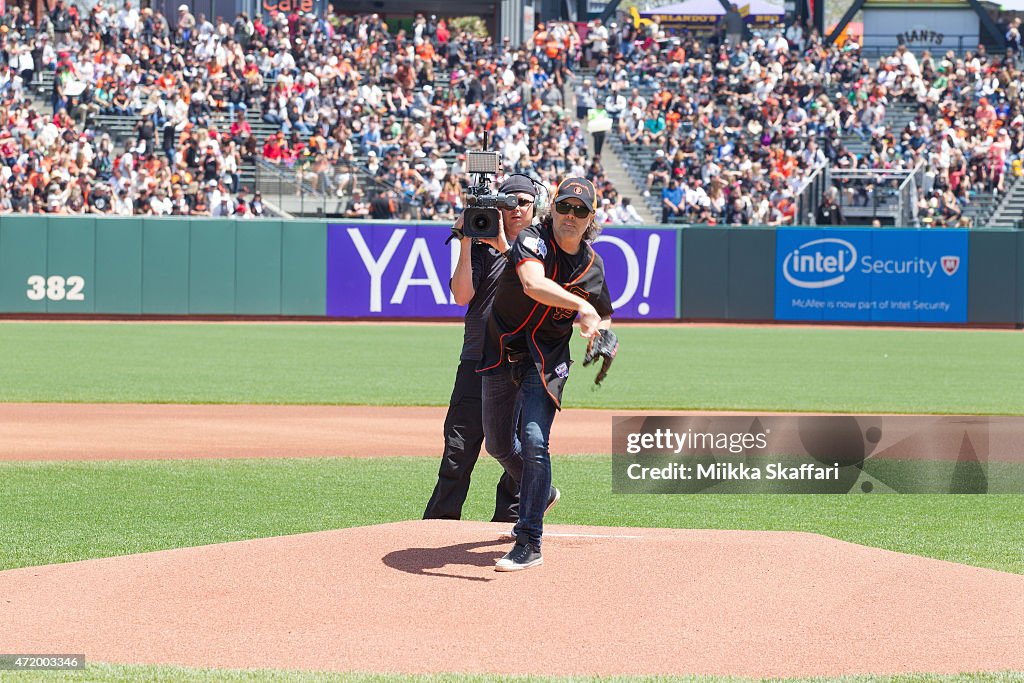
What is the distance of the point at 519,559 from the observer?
20.1 feet

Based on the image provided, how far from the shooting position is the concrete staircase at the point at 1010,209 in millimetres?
30422

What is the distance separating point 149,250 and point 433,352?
7.58m

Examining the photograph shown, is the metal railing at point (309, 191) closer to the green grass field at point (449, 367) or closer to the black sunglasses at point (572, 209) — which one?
the green grass field at point (449, 367)

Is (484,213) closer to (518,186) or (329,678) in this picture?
(518,186)

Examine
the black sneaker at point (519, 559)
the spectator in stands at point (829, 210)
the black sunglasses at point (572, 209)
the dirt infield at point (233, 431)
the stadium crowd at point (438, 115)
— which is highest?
the stadium crowd at point (438, 115)

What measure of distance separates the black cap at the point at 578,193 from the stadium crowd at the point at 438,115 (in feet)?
74.2

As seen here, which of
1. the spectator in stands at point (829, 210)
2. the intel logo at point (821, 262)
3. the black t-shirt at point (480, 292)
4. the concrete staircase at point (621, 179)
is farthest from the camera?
the concrete staircase at point (621, 179)

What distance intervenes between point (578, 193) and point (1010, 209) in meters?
27.2

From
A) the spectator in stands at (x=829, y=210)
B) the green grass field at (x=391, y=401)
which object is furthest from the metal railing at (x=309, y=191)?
the spectator in stands at (x=829, y=210)

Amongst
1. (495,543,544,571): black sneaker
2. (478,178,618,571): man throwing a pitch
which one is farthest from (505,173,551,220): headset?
(495,543,544,571): black sneaker

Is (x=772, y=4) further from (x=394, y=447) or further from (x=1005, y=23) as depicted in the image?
(x=394, y=447)

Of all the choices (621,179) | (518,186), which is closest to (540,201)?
(518,186)

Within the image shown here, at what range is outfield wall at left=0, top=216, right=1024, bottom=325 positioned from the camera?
87.0ft

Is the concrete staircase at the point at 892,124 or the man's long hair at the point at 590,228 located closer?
the man's long hair at the point at 590,228
